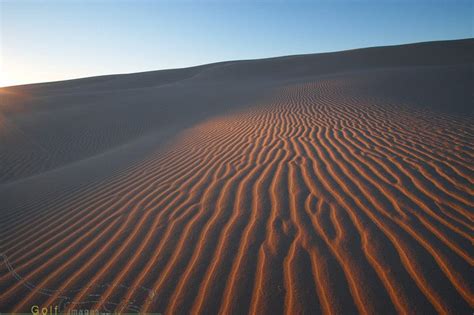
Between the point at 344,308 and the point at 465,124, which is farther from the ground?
the point at 465,124

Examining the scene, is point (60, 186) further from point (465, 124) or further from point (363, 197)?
point (465, 124)

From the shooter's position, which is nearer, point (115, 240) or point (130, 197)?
point (115, 240)

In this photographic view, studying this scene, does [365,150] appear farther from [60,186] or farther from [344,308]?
[60,186]

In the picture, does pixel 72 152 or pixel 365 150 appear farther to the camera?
pixel 72 152

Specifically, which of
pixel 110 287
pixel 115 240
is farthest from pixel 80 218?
pixel 110 287

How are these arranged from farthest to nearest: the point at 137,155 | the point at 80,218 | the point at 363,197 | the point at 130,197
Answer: the point at 137,155 < the point at 130,197 < the point at 80,218 < the point at 363,197

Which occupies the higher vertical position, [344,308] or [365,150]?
[365,150]

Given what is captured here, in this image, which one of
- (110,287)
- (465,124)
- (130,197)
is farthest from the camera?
(465,124)

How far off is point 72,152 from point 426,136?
434 inches

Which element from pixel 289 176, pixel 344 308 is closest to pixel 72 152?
pixel 289 176

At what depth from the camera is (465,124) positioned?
5930 mm

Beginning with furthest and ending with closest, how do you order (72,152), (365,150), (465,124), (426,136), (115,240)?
(72,152) < (465,124) < (426,136) < (365,150) < (115,240)

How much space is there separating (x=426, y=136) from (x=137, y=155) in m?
6.82

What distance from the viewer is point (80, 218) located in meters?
3.74
